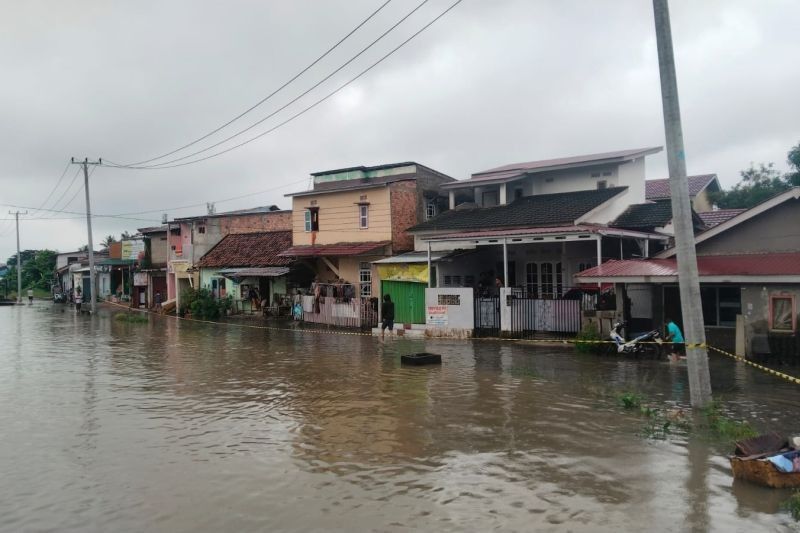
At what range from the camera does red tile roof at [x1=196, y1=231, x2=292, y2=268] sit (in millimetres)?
37562

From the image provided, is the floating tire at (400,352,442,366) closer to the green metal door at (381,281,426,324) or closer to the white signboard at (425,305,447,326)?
the white signboard at (425,305,447,326)

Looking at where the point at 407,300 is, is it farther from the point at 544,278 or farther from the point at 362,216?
the point at 362,216

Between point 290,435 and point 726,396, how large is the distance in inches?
329

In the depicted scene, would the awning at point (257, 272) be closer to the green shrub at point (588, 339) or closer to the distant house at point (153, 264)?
the distant house at point (153, 264)

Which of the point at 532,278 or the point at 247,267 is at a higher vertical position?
the point at 247,267

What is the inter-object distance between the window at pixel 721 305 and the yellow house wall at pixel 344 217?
15.2 m

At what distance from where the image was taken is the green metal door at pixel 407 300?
83.3 feet

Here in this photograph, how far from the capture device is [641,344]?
17.1m

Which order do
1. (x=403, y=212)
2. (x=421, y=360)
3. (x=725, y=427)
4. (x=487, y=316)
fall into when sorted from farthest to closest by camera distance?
(x=403, y=212) → (x=487, y=316) → (x=421, y=360) → (x=725, y=427)

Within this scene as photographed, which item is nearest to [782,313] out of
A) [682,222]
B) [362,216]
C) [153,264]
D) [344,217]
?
[682,222]

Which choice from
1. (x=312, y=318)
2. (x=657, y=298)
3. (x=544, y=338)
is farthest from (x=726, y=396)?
(x=312, y=318)

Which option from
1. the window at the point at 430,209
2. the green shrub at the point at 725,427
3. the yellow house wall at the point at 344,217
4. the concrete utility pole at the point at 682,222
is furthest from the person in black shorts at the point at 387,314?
the green shrub at the point at 725,427

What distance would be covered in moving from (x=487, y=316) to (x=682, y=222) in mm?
12956

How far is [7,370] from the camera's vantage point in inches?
669
